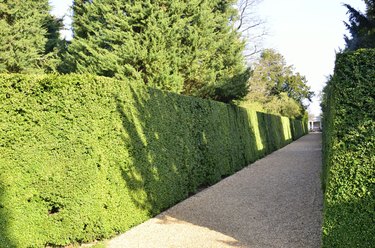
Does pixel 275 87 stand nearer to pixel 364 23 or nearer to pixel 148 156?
pixel 364 23

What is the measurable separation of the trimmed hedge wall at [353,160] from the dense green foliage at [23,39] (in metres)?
18.0

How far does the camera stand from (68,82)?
205 inches

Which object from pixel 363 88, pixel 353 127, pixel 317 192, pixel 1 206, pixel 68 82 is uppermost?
pixel 68 82

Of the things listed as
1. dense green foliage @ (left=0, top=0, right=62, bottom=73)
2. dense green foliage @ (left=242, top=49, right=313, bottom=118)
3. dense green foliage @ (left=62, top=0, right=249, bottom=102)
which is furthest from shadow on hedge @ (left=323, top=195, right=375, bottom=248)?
dense green foliage @ (left=242, top=49, right=313, bottom=118)

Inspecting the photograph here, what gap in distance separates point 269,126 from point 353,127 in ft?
52.2

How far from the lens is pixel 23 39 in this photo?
19.1 metres

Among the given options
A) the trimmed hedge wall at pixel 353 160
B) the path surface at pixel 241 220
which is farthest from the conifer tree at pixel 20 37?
the trimmed hedge wall at pixel 353 160

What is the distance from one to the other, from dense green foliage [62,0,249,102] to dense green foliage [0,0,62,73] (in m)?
3.35

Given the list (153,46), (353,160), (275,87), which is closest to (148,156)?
(353,160)

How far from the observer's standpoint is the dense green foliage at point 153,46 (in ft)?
49.4

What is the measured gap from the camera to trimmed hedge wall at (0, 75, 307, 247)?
15.7ft

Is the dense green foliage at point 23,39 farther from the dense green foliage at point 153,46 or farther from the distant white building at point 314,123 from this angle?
the distant white building at point 314,123

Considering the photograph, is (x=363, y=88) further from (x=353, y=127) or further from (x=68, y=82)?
(x=68, y=82)

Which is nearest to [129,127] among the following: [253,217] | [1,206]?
[1,206]
